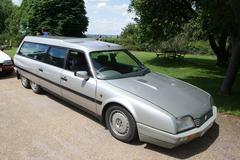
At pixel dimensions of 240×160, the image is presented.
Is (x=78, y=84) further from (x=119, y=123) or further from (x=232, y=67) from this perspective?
(x=232, y=67)

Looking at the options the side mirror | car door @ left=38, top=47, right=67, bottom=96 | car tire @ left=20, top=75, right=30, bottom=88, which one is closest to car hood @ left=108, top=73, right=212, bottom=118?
the side mirror

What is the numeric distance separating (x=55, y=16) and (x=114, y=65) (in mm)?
21221

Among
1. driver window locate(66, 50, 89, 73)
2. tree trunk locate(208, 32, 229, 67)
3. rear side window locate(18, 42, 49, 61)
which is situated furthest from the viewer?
tree trunk locate(208, 32, 229, 67)

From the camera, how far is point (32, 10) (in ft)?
83.5

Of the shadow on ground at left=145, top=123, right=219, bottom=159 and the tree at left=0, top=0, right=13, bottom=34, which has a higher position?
the tree at left=0, top=0, right=13, bottom=34

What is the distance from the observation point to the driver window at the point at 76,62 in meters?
5.88

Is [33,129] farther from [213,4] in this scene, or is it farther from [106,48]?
[213,4]

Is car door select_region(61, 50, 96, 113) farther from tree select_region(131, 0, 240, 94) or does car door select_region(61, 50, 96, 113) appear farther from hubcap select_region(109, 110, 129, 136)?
tree select_region(131, 0, 240, 94)

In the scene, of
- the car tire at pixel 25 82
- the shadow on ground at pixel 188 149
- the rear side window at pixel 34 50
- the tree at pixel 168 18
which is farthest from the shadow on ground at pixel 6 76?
the tree at pixel 168 18

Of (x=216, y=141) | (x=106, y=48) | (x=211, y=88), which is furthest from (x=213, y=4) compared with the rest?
(x=216, y=141)

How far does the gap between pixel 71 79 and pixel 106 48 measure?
1.09 metres

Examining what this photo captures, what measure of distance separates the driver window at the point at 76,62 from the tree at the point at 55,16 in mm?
19529

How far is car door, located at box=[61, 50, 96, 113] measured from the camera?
5457 millimetres

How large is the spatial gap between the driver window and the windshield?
0.73ft
